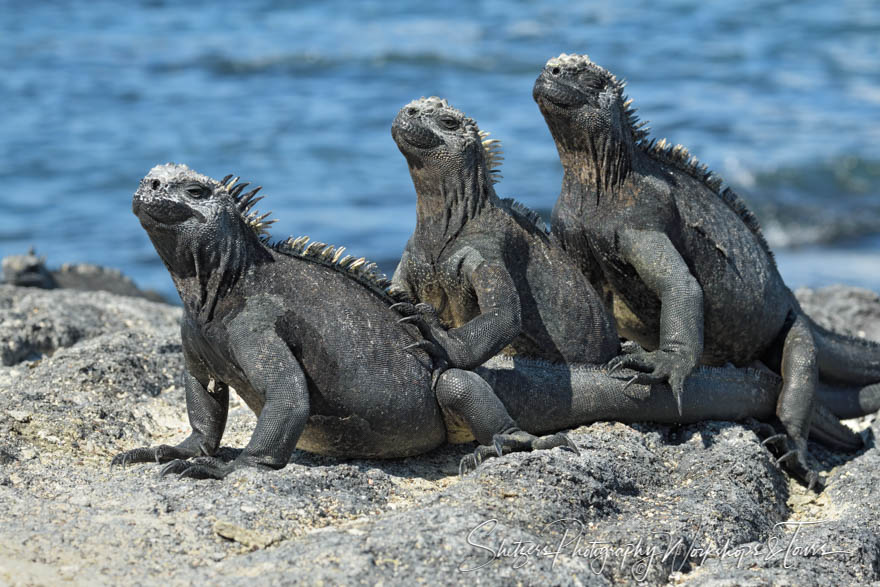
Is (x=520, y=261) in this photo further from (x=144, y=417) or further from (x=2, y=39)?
(x=2, y=39)

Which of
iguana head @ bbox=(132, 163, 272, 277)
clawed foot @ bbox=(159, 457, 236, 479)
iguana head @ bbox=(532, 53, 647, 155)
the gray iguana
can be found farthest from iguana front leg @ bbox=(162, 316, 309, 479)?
the gray iguana

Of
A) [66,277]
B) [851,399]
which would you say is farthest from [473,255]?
[66,277]

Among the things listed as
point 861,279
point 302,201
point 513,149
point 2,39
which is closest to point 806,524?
point 861,279

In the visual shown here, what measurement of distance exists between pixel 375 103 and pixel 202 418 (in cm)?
1603

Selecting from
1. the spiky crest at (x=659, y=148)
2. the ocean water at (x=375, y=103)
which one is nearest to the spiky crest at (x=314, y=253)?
the spiky crest at (x=659, y=148)

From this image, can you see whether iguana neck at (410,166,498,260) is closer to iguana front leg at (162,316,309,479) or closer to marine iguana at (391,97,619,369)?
marine iguana at (391,97,619,369)

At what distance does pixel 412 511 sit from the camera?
427 cm

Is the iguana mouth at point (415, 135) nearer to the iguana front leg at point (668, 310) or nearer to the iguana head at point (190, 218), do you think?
the iguana head at point (190, 218)

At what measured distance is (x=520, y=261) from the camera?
5348 mm

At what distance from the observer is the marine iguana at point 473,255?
5246 mm

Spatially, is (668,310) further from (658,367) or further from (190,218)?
(190,218)

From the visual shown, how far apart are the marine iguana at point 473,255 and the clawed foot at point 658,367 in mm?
192

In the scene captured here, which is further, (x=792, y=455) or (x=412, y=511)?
(x=792, y=455)

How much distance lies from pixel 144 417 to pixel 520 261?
6.78ft
